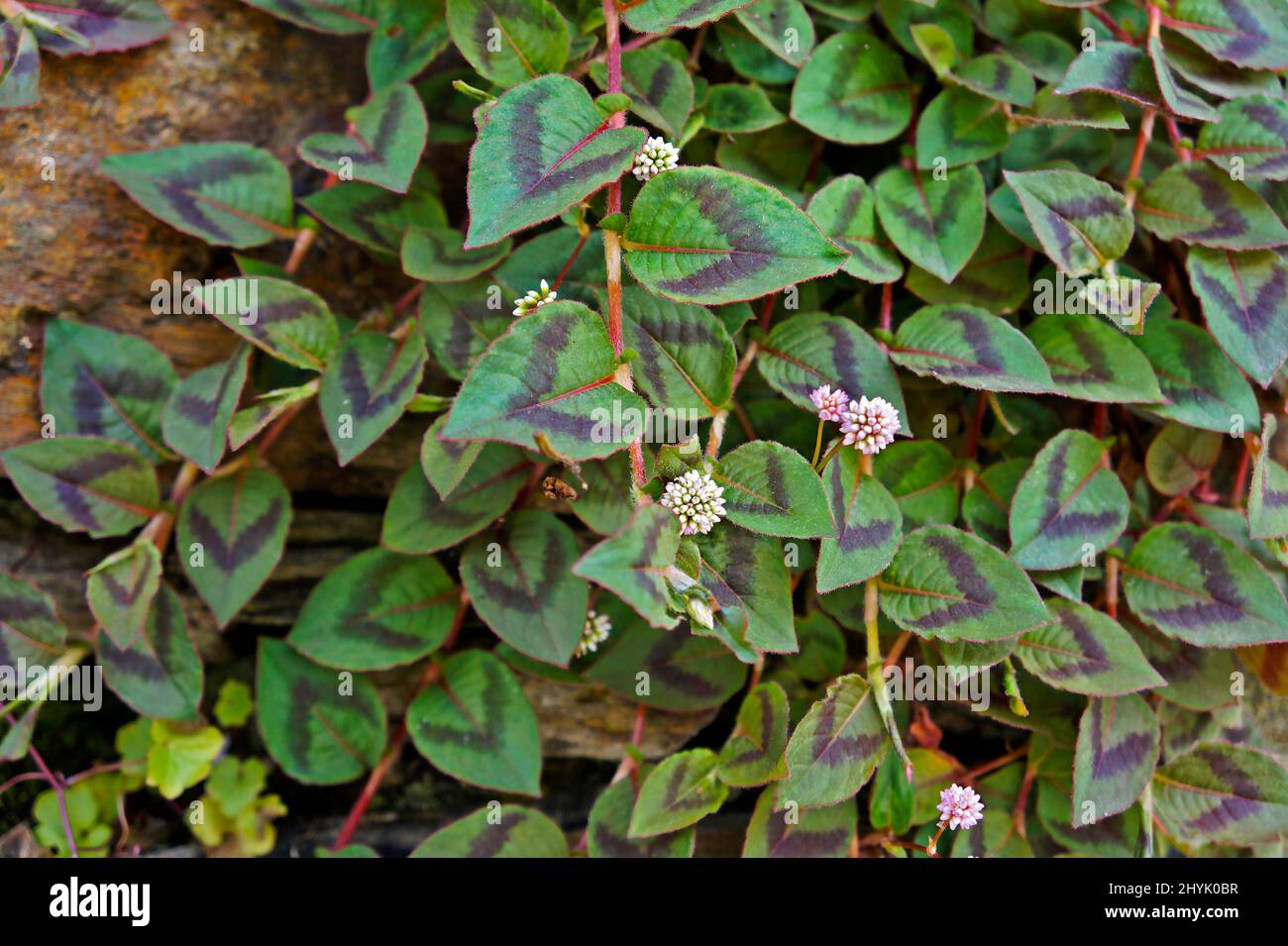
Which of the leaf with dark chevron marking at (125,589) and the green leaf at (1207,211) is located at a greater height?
the green leaf at (1207,211)

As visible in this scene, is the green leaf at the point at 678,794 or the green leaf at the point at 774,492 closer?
the green leaf at the point at 774,492

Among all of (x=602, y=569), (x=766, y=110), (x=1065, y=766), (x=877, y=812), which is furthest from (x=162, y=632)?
(x=1065, y=766)

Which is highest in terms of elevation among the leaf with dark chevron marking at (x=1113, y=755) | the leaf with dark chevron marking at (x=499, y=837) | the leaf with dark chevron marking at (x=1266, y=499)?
the leaf with dark chevron marking at (x=1266, y=499)

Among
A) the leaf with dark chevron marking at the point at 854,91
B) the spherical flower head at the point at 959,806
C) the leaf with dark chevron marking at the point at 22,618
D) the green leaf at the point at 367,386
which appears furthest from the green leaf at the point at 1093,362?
the leaf with dark chevron marking at the point at 22,618

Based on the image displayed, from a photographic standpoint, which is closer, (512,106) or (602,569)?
(602,569)

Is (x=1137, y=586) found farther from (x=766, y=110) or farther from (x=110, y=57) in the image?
(x=110, y=57)

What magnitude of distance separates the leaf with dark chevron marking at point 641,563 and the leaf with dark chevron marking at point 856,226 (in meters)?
0.72

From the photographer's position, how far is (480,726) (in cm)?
199

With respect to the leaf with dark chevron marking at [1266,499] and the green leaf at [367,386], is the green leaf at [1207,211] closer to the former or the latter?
the leaf with dark chevron marking at [1266,499]

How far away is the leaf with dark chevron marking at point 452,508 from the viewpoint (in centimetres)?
194

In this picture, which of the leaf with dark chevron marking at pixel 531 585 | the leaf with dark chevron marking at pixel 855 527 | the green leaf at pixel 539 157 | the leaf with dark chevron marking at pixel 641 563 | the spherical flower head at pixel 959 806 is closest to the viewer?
the leaf with dark chevron marking at pixel 641 563

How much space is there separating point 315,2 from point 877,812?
6.63ft

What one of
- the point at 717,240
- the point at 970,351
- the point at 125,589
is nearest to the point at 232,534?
the point at 125,589
